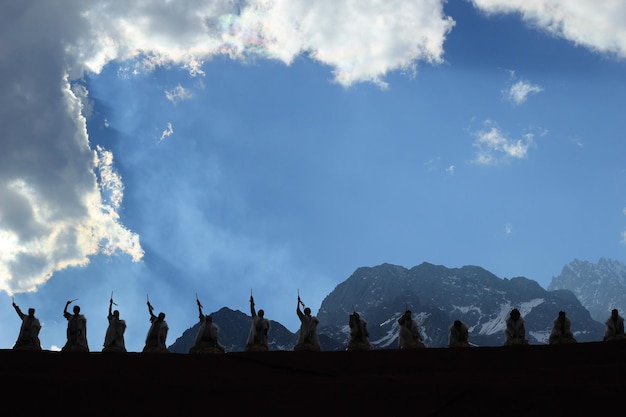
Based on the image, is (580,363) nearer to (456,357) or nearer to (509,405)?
(456,357)

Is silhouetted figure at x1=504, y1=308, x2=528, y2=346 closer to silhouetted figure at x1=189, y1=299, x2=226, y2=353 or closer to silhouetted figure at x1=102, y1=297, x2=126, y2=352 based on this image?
silhouetted figure at x1=189, y1=299, x2=226, y2=353

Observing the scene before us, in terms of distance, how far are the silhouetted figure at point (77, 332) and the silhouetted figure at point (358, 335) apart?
889 centimetres

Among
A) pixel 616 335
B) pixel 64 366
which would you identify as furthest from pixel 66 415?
pixel 616 335

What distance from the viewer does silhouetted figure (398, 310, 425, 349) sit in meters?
26.3

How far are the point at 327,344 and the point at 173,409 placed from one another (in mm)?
185276

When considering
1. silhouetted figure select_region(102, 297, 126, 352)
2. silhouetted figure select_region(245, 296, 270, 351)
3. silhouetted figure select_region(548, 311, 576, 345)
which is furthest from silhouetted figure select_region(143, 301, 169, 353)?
silhouetted figure select_region(548, 311, 576, 345)

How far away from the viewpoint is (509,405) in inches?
604

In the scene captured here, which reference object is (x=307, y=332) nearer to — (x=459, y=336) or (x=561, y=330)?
(x=459, y=336)

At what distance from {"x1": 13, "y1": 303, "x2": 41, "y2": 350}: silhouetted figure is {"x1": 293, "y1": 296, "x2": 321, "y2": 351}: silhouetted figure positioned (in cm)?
871

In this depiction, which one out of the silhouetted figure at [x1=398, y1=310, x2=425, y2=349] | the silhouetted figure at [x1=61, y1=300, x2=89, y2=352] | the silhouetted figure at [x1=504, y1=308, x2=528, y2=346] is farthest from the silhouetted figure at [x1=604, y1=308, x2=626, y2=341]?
the silhouetted figure at [x1=61, y1=300, x2=89, y2=352]

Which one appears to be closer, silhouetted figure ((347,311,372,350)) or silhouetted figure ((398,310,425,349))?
silhouetted figure ((347,311,372,350))

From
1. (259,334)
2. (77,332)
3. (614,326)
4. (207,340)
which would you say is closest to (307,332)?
(259,334)

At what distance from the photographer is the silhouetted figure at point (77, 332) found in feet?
83.6

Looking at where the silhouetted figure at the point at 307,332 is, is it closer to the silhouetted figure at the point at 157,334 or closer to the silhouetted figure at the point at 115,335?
the silhouetted figure at the point at 157,334
